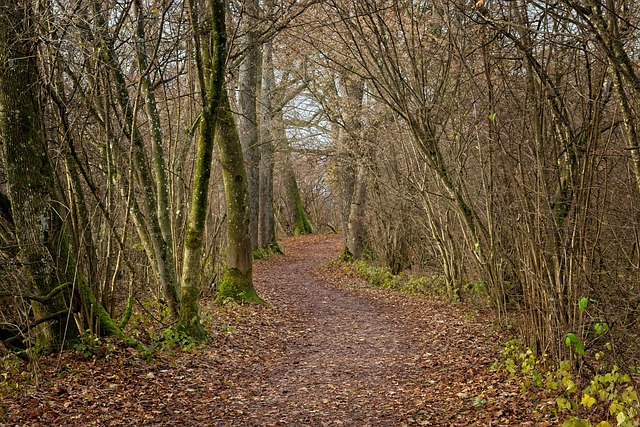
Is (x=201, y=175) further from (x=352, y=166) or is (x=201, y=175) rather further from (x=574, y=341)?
(x=352, y=166)

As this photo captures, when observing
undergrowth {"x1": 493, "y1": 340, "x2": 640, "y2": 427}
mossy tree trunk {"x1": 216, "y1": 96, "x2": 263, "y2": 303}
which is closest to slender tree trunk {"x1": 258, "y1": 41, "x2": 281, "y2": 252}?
mossy tree trunk {"x1": 216, "y1": 96, "x2": 263, "y2": 303}

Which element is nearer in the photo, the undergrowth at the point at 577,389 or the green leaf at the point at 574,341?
the undergrowth at the point at 577,389

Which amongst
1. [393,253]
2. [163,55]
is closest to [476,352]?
[163,55]

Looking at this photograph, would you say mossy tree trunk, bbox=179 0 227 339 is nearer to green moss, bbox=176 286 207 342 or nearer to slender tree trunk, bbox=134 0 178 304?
green moss, bbox=176 286 207 342

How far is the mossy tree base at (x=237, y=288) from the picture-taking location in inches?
444

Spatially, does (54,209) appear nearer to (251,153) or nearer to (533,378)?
(533,378)

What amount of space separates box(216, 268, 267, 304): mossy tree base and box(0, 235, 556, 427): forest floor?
0.43 metres

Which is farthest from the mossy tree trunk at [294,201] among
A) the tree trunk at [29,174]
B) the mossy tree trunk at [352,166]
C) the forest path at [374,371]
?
the tree trunk at [29,174]

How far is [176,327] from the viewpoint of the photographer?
A: 8.12 m

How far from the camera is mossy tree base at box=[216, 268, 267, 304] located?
37.0 ft

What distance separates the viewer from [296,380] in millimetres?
7195

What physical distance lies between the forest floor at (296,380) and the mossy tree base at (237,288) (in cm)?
43

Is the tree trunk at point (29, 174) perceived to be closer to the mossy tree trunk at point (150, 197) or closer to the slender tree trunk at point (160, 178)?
the mossy tree trunk at point (150, 197)

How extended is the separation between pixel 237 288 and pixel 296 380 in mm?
4413
